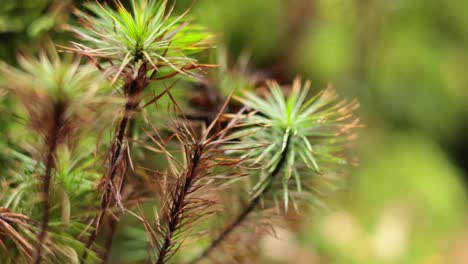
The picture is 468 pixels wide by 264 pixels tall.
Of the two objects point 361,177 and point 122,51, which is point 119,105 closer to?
point 122,51

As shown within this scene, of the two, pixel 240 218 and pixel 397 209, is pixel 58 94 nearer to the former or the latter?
pixel 240 218

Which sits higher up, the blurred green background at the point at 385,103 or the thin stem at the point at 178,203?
the blurred green background at the point at 385,103

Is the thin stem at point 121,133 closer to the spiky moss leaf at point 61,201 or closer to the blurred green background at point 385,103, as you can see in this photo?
the spiky moss leaf at point 61,201

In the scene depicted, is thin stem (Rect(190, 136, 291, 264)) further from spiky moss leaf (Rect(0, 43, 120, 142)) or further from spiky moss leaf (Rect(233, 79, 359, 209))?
spiky moss leaf (Rect(0, 43, 120, 142))

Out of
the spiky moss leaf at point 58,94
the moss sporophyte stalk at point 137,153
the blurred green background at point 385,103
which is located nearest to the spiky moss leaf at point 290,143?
the moss sporophyte stalk at point 137,153

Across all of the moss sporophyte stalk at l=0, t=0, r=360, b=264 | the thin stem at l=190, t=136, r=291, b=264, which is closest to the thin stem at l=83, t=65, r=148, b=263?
the moss sporophyte stalk at l=0, t=0, r=360, b=264

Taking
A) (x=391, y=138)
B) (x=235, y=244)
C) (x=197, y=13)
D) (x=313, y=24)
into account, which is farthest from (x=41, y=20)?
(x=391, y=138)
